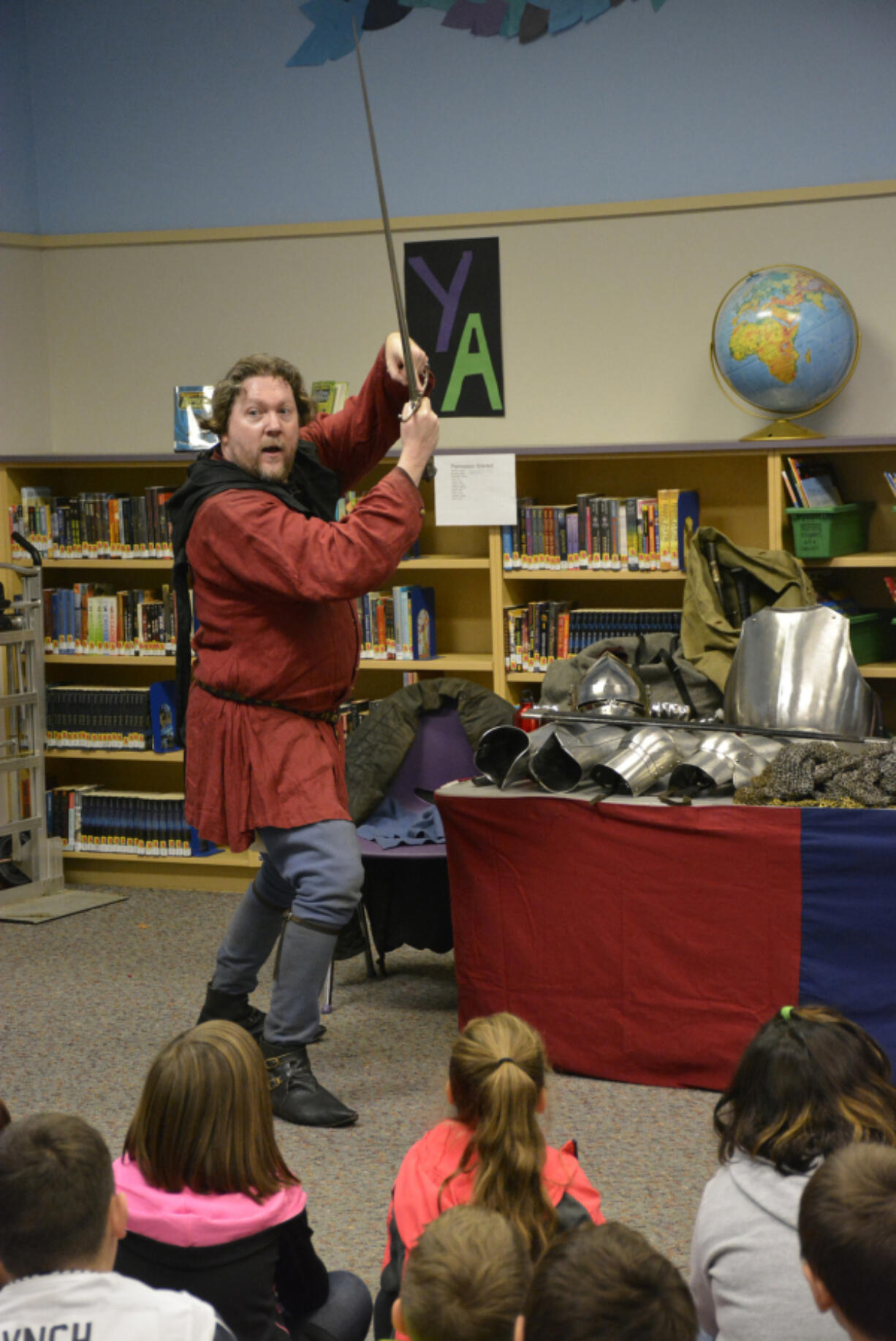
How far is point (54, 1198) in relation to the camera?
1.38m

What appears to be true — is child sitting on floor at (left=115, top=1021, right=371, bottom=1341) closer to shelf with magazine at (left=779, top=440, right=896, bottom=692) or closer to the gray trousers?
the gray trousers

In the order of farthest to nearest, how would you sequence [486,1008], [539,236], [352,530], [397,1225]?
1. [539,236]
2. [486,1008]
3. [352,530]
4. [397,1225]

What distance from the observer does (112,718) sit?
5.25 meters

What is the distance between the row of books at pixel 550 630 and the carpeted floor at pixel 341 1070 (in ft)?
3.46

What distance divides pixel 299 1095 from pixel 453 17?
383cm

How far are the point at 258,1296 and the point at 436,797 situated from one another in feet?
5.50

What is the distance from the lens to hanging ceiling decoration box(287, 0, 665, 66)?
4.95 m

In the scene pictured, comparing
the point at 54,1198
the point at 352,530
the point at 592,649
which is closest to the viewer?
the point at 54,1198

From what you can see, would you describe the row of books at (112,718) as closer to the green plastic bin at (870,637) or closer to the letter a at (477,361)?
the letter a at (477,361)

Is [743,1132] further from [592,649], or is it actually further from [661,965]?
[592,649]

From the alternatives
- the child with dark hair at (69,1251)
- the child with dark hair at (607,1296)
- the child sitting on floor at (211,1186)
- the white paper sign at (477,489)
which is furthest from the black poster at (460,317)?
the child with dark hair at (607,1296)

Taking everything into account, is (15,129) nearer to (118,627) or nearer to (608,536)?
(118,627)

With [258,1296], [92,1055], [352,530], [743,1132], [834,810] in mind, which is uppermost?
[352,530]

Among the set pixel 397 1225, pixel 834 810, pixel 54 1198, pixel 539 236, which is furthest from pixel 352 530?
pixel 539 236
